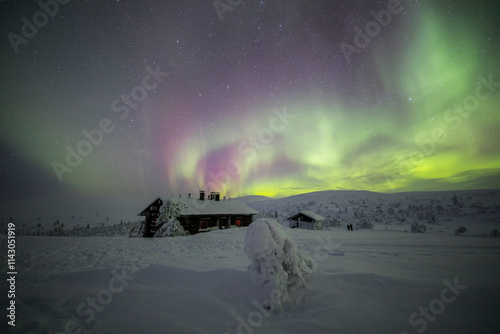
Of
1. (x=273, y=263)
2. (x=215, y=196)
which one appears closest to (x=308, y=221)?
(x=215, y=196)

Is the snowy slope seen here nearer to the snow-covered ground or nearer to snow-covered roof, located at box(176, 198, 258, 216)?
the snow-covered ground

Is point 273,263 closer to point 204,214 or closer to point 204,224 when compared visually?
point 204,214

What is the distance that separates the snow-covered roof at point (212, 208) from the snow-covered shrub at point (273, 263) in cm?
1841

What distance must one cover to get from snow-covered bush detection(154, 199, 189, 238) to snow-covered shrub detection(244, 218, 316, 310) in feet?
59.1

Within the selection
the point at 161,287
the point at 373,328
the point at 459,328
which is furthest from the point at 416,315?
the point at 161,287

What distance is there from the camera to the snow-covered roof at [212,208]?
23025 mm

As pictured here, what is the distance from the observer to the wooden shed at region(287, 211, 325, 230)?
31.1 meters

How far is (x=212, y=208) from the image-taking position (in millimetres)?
25547

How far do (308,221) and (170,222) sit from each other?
2242 centimetres

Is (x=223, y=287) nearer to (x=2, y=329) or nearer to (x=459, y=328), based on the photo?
(x=2, y=329)

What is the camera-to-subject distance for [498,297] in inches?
153

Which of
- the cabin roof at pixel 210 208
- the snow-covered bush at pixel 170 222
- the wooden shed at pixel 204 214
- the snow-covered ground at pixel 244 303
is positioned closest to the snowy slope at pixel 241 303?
the snow-covered ground at pixel 244 303

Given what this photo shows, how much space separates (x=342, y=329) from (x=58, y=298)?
21.4ft

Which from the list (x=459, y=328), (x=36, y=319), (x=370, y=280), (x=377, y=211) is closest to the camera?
(x=459, y=328)
